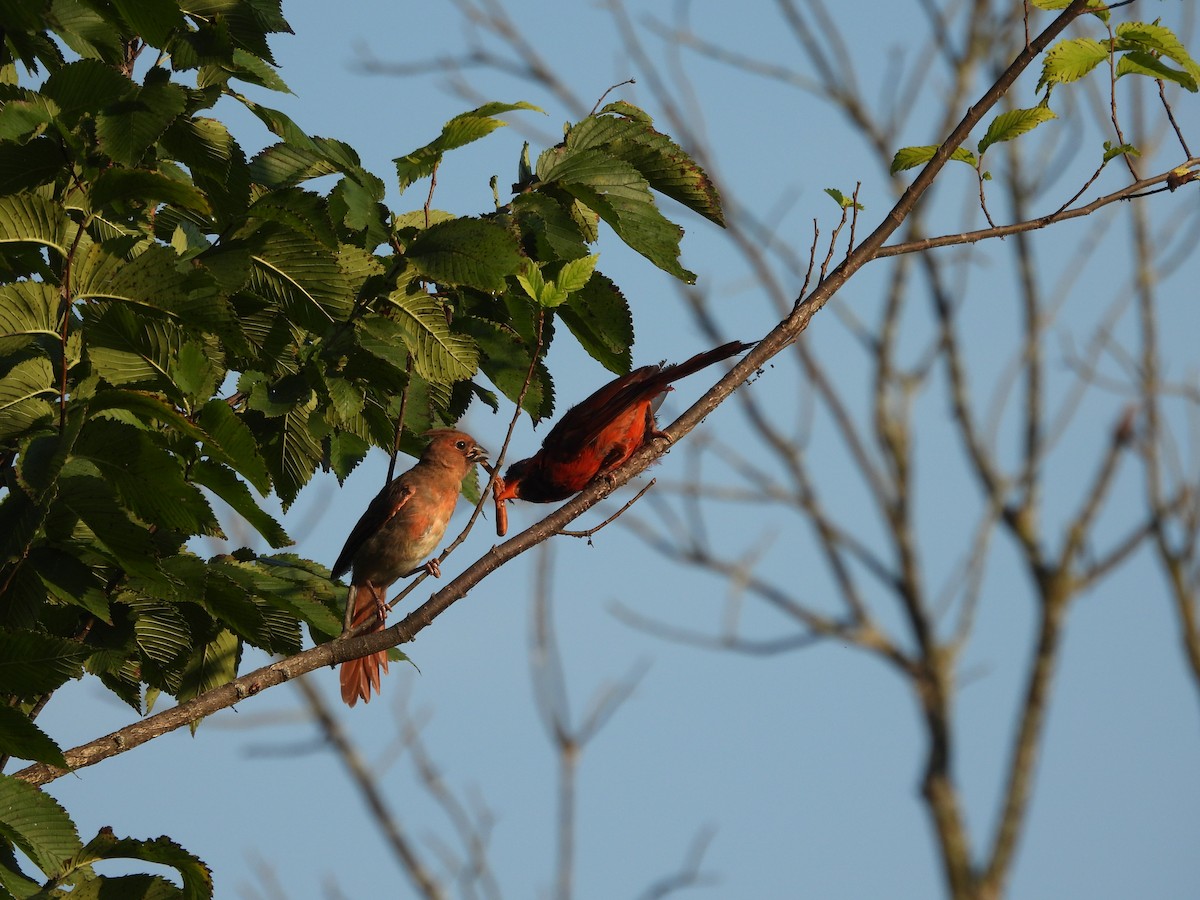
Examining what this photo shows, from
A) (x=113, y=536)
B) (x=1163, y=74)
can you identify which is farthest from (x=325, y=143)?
(x=1163, y=74)

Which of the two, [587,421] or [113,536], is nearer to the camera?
[113,536]

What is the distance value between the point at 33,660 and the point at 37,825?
1.10ft

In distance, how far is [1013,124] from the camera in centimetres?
342

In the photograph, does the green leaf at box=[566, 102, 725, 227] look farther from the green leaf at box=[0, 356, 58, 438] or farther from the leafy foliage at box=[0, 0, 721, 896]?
the green leaf at box=[0, 356, 58, 438]

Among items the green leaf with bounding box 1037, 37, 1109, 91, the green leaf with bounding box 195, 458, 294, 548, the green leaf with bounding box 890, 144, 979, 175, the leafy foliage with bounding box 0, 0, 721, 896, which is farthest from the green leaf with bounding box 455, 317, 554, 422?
the green leaf with bounding box 1037, 37, 1109, 91

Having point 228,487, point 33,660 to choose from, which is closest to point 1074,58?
point 228,487

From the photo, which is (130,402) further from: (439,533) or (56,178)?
(439,533)

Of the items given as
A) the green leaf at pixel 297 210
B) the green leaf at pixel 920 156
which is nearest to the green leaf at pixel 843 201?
the green leaf at pixel 920 156

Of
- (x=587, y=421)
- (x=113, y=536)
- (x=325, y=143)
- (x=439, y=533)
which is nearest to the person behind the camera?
(x=113, y=536)

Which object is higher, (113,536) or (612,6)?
(612,6)

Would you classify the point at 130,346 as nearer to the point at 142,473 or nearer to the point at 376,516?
the point at 142,473

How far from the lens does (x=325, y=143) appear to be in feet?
10.5

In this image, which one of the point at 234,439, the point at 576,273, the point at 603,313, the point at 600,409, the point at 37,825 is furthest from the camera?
the point at 600,409

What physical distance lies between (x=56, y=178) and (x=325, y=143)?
62 centimetres
